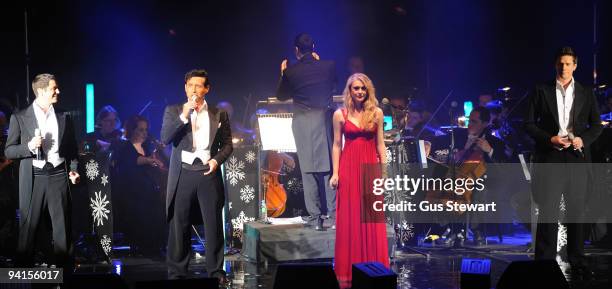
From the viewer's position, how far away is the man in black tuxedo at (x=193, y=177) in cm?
637

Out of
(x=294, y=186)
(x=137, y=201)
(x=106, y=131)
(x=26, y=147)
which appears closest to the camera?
(x=26, y=147)

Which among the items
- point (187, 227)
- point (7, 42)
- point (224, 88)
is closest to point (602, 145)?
point (187, 227)

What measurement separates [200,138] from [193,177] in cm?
36

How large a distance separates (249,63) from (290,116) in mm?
5138

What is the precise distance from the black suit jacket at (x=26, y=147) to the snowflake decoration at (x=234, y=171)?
8.62 feet

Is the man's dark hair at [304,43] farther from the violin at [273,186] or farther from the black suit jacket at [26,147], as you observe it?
the black suit jacket at [26,147]

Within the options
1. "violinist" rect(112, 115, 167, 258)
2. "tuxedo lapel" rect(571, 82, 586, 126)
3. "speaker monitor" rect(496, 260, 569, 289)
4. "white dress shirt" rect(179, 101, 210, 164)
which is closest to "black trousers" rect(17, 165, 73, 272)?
"white dress shirt" rect(179, 101, 210, 164)

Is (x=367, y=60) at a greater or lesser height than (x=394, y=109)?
greater

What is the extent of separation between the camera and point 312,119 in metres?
7.83

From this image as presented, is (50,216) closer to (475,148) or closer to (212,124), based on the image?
(212,124)

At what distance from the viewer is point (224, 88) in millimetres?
13117

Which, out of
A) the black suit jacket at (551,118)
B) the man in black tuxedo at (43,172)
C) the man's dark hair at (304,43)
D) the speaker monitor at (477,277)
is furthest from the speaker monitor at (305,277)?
the man's dark hair at (304,43)

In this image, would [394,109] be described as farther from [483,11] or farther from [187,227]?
[483,11]

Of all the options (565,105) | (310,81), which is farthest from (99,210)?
(565,105)
